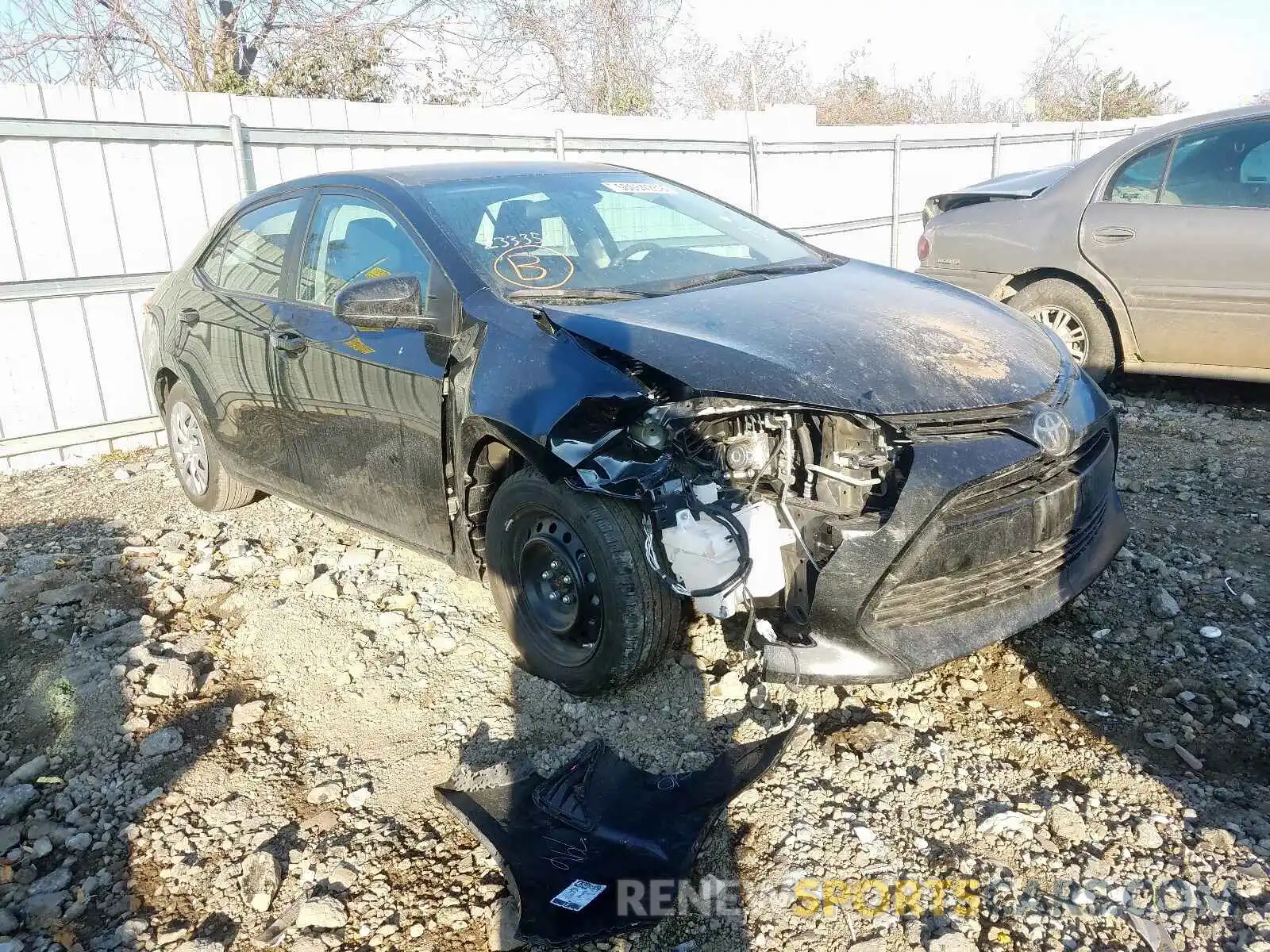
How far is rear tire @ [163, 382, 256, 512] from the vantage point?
4.88 m

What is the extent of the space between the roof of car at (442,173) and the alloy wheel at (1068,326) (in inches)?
132

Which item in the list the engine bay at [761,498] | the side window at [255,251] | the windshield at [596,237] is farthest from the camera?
the side window at [255,251]

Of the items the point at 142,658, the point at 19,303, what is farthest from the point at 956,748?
the point at 19,303

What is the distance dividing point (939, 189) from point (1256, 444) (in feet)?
28.4

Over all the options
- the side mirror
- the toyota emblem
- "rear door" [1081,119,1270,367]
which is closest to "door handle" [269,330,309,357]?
the side mirror

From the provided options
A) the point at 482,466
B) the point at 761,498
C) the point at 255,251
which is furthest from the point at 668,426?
the point at 255,251

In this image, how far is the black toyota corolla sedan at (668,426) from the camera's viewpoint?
103 inches

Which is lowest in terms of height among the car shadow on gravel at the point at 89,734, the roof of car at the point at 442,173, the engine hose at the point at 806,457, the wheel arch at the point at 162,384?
the car shadow on gravel at the point at 89,734

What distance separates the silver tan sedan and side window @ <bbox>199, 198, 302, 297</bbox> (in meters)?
4.49

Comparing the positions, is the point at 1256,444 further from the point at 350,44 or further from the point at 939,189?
the point at 350,44

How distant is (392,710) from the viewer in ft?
10.6

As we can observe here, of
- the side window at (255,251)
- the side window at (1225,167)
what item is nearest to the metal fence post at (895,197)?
the side window at (1225,167)

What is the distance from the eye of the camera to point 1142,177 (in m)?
5.91

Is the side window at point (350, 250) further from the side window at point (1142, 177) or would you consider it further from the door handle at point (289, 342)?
the side window at point (1142, 177)
